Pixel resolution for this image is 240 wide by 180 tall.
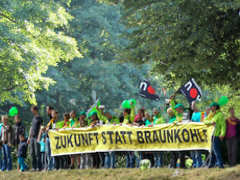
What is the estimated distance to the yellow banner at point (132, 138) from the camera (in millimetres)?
14500

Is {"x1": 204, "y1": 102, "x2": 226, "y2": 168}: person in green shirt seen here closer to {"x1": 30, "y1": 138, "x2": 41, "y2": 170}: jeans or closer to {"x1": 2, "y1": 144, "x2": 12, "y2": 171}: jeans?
{"x1": 30, "y1": 138, "x2": 41, "y2": 170}: jeans

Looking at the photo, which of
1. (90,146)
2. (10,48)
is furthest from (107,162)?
(10,48)

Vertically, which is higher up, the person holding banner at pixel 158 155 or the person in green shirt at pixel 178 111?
the person in green shirt at pixel 178 111

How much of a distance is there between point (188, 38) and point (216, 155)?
6.29 meters

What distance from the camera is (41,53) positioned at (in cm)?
2784

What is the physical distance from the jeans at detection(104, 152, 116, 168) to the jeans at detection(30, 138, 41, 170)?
6.52 ft

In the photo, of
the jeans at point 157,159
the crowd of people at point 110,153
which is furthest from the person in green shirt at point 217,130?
the jeans at point 157,159

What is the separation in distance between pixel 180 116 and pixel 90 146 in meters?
2.88

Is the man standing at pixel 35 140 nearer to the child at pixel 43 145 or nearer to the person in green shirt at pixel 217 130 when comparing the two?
the child at pixel 43 145

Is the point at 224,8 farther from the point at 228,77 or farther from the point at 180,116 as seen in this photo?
the point at 180,116

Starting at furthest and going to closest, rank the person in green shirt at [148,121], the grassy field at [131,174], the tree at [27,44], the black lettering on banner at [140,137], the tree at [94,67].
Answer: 1. the tree at [94,67]
2. the tree at [27,44]
3. the person in green shirt at [148,121]
4. the black lettering on banner at [140,137]
5. the grassy field at [131,174]

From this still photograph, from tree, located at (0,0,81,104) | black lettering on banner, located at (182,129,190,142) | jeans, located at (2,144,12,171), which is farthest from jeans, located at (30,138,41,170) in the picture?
tree, located at (0,0,81,104)

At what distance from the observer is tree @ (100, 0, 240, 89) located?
19.4 m

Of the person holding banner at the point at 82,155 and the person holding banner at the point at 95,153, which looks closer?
the person holding banner at the point at 95,153
